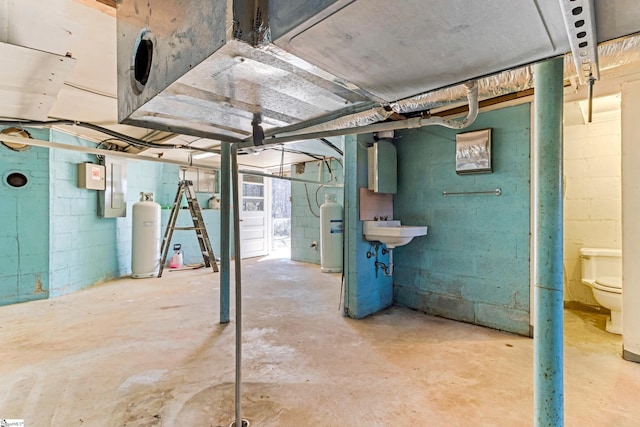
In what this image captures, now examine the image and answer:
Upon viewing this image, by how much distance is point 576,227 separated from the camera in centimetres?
323

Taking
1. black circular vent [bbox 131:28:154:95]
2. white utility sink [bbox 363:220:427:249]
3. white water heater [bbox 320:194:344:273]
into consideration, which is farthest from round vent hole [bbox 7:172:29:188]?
white utility sink [bbox 363:220:427:249]

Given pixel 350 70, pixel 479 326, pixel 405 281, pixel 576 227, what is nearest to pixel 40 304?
pixel 405 281

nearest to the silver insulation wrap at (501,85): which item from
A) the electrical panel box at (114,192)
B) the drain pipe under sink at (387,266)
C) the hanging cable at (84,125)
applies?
the drain pipe under sink at (387,266)

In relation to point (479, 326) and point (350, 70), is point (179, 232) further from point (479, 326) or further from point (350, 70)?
point (350, 70)

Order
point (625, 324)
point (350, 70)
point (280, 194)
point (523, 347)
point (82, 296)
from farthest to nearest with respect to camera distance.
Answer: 1. point (280, 194)
2. point (82, 296)
3. point (523, 347)
4. point (625, 324)
5. point (350, 70)

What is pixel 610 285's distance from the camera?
7.95 ft

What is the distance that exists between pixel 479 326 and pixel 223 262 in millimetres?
2349

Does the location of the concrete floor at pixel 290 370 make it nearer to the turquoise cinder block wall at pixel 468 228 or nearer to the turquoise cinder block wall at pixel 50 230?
the turquoise cinder block wall at pixel 468 228

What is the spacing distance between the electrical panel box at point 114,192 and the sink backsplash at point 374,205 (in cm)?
351

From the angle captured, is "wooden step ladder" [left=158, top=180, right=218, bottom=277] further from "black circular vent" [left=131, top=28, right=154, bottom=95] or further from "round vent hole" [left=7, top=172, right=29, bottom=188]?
"black circular vent" [left=131, top=28, right=154, bottom=95]

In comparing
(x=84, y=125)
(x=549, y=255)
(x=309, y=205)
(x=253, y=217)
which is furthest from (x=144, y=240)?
(x=549, y=255)

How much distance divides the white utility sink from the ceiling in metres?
1.59

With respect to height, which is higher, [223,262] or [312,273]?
[223,262]

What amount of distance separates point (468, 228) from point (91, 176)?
14.6 feet
